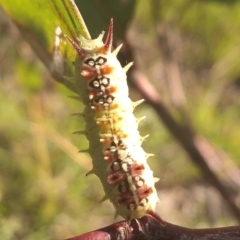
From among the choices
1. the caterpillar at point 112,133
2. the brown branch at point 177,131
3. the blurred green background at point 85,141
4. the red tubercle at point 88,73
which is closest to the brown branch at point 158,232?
the caterpillar at point 112,133

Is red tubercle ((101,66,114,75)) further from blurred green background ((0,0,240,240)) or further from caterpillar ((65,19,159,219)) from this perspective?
blurred green background ((0,0,240,240))

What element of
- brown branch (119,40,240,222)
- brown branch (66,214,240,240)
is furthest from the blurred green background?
brown branch (66,214,240,240)

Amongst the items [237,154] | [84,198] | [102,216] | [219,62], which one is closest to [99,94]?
[237,154]

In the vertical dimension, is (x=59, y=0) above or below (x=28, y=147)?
below

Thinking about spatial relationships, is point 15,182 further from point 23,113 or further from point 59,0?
point 59,0

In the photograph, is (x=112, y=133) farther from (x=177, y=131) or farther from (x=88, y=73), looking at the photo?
(x=177, y=131)

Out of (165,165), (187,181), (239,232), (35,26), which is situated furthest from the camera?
(187,181)

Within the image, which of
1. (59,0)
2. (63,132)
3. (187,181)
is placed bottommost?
(59,0)

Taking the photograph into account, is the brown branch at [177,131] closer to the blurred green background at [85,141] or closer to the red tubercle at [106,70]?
the blurred green background at [85,141]
